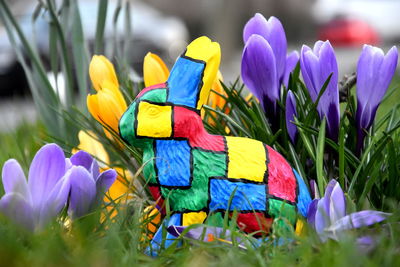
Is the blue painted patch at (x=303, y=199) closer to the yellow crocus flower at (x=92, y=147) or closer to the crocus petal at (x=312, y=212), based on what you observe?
the crocus petal at (x=312, y=212)

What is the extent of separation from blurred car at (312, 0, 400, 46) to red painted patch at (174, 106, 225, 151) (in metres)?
7.59

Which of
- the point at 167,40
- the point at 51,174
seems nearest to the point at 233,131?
the point at 51,174

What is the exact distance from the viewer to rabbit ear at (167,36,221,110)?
100 cm

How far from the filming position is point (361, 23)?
881 centimetres

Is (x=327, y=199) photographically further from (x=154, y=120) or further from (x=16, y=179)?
(x=16, y=179)

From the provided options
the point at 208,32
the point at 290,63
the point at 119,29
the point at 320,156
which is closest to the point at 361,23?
the point at 208,32

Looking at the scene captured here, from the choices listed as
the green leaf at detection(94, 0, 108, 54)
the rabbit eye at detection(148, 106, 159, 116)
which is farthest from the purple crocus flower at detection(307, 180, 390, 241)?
the green leaf at detection(94, 0, 108, 54)

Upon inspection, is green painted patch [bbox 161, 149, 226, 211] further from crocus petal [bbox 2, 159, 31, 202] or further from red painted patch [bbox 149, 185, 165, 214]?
crocus petal [bbox 2, 159, 31, 202]

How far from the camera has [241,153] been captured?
3.28 feet

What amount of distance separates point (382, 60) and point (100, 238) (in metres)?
0.51

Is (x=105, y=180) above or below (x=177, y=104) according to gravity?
below

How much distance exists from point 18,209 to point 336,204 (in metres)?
0.45

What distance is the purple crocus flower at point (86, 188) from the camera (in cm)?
103

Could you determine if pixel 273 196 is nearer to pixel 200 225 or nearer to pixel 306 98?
pixel 200 225
